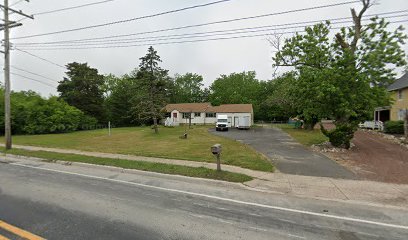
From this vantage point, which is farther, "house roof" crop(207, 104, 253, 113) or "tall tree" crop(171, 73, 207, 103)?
"tall tree" crop(171, 73, 207, 103)

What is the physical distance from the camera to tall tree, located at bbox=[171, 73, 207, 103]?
212 ft

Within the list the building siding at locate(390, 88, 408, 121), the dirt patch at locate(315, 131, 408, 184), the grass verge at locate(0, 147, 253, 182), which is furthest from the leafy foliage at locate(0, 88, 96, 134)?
the building siding at locate(390, 88, 408, 121)

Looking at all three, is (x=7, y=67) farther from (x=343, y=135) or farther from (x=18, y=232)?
(x=343, y=135)

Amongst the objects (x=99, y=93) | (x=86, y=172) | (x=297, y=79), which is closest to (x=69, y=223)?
(x=86, y=172)

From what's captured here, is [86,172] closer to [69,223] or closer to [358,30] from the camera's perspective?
[69,223]

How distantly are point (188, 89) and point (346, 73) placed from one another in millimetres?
55178

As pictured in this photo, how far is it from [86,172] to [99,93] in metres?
41.2

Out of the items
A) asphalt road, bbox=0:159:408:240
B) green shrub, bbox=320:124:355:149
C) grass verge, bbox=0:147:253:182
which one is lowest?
asphalt road, bbox=0:159:408:240

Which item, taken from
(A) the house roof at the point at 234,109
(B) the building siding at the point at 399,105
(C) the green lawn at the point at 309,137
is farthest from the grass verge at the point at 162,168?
(A) the house roof at the point at 234,109

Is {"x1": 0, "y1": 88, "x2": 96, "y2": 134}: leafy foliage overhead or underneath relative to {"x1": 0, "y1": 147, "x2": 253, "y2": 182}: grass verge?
overhead

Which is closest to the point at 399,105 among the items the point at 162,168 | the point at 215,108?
the point at 215,108

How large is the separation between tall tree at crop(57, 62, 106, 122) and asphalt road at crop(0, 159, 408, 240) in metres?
38.8

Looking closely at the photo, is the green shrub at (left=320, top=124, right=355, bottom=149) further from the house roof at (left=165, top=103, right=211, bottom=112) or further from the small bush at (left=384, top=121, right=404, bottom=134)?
the house roof at (left=165, top=103, right=211, bottom=112)

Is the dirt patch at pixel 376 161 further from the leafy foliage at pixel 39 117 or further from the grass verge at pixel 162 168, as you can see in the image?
the leafy foliage at pixel 39 117
